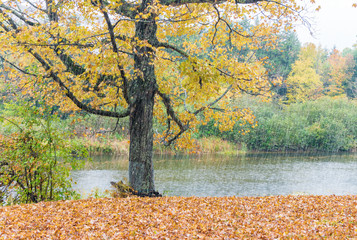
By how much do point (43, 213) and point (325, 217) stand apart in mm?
4802

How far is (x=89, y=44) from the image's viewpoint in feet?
20.0

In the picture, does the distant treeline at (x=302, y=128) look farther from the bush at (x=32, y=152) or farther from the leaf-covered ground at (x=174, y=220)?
the bush at (x=32, y=152)

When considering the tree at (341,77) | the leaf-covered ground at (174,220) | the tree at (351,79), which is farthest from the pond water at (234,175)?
the tree at (351,79)

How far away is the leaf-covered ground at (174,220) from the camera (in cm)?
441

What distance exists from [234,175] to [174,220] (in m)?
10.5

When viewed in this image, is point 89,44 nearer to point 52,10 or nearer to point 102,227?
point 52,10

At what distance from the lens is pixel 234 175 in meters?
15.1

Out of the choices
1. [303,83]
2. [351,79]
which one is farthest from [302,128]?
[351,79]

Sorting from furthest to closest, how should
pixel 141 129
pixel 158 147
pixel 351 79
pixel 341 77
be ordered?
1. pixel 351 79
2. pixel 341 77
3. pixel 158 147
4. pixel 141 129

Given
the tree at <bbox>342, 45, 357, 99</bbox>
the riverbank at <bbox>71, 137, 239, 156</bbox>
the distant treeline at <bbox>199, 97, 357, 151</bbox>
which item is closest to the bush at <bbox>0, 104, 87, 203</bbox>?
the riverbank at <bbox>71, 137, 239, 156</bbox>

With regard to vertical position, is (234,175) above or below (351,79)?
below

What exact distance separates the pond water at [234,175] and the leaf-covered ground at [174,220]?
4.30 m

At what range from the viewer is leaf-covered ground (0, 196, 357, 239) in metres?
4.41

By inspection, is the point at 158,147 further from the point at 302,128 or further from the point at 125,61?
the point at 125,61
